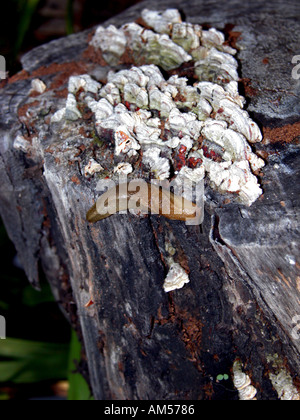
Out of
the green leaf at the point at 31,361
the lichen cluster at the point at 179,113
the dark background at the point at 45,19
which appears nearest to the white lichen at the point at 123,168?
the lichen cluster at the point at 179,113

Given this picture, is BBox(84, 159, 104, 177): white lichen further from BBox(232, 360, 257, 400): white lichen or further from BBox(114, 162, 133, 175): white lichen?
BBox(232, 360, 257, 400): white lichen

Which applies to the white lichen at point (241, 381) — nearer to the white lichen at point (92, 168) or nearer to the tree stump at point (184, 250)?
the tree stump at point (184, 250)

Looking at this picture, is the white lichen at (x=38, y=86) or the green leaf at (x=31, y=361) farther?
the green leaf at (x=31, y=361)

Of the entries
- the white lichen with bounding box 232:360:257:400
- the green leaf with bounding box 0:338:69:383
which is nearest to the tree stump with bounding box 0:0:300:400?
the white lichen with bounding box 232:360:257:400

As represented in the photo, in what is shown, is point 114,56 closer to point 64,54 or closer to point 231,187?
point 64,54

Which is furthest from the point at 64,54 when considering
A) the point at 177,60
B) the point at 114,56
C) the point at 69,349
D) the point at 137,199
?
the point at 69,349

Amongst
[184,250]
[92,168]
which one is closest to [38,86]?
[92,168]
